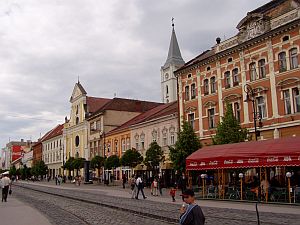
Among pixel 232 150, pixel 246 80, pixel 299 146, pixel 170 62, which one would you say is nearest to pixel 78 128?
pixel 170 62

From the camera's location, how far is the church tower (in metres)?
106

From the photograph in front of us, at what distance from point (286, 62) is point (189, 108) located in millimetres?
13128

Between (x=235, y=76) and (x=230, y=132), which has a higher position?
(x=235, y=76)

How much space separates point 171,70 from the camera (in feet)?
350

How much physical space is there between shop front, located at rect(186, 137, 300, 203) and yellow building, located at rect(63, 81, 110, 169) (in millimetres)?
49069

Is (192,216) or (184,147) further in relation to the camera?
(184,147)

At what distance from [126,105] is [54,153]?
34.6 metres

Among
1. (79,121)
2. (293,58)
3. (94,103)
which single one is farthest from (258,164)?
(79,121)

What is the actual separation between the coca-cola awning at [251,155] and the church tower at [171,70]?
254 ft

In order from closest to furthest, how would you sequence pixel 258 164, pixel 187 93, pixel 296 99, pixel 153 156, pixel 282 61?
pixel 258 164
pixel 296 99
pixel 282 61
pixel 187 93
pixel 153 156

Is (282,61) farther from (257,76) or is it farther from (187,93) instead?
(187,93)

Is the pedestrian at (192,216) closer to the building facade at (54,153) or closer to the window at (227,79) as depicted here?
the window at (227,79)

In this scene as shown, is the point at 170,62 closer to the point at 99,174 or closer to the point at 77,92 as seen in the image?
the point at 77,92

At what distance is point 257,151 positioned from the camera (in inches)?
930
